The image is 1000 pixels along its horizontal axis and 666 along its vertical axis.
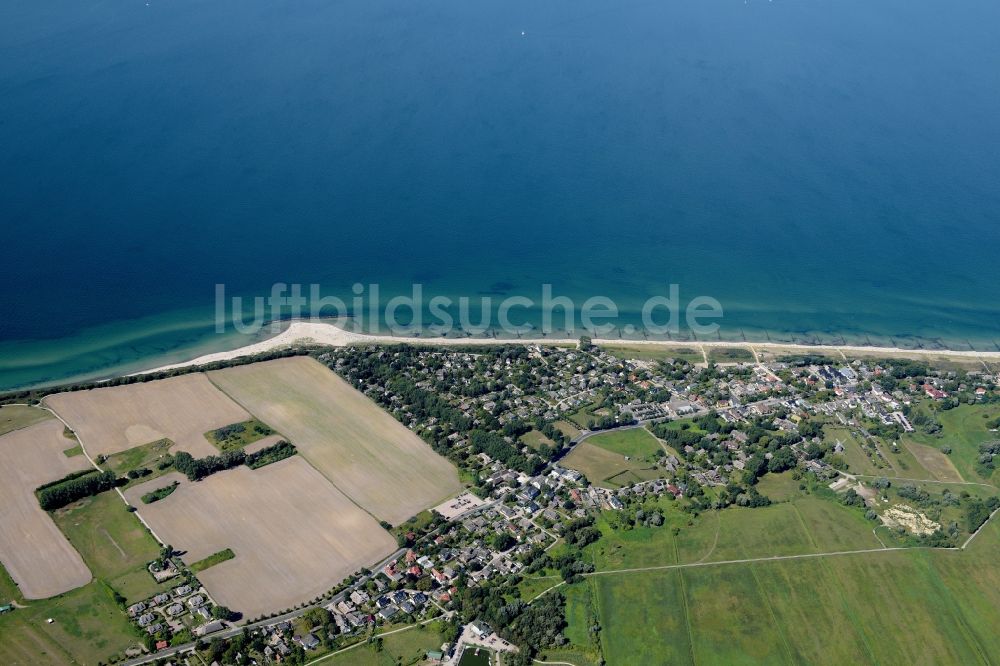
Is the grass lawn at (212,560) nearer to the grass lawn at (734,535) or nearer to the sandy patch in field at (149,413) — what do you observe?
the sandy patch in field at (149,413)

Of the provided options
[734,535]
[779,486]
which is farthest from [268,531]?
[779,486]

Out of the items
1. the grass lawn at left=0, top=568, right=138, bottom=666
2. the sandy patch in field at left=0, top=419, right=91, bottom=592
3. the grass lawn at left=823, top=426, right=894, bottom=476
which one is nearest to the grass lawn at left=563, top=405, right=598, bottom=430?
the grass lawn at left=823, top=426, right=894, bottom=476

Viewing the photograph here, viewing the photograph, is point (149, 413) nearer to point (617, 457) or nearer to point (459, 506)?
point (459, 506)

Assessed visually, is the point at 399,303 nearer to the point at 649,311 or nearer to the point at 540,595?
the point at 649,311

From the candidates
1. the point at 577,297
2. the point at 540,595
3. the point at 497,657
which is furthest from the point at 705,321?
the point at 497,657

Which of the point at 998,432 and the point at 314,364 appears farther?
the point at 314,364

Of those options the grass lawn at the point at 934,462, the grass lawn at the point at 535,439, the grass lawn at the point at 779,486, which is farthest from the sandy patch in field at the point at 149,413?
the grass lawn at the point at 934,462
